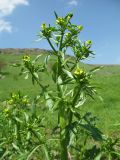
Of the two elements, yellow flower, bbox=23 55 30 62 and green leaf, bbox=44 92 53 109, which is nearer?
green leaf, bbox=44 92 53 109

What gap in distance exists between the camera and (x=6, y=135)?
7.07m

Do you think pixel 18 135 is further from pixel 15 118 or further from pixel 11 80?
pixel 11 80

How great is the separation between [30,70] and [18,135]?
1.21 m

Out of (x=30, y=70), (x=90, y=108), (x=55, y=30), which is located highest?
(x=55, y=30)

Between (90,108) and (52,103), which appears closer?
(52,103)

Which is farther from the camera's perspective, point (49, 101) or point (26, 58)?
point (26, 58)

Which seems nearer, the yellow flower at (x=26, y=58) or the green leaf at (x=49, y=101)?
the green leaf at (x=49, y=101)

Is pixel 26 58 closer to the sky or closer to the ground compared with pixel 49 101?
closer to the sky

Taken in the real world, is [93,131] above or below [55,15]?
below

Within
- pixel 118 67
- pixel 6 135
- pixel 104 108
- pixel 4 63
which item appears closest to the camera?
pixel 6 135

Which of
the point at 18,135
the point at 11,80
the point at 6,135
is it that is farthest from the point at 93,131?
the point at 11,80

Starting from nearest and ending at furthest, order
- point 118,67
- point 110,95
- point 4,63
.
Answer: point 110,95, point 4,63, point 118,67

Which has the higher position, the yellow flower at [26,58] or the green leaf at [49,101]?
the yellow flower at [26,58]

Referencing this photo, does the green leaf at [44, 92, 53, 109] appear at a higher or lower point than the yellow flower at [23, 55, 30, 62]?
lower
